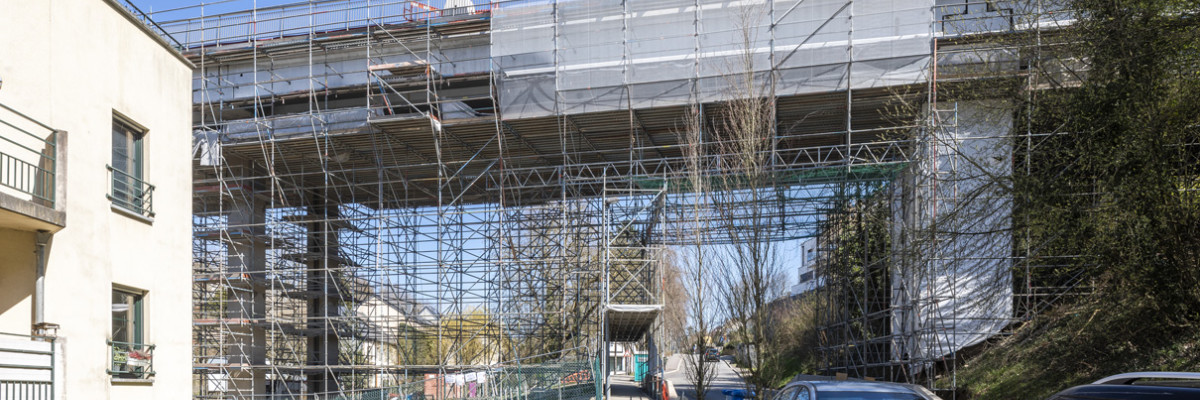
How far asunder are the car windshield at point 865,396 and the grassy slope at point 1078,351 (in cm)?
652

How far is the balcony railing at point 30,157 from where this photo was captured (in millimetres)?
9327

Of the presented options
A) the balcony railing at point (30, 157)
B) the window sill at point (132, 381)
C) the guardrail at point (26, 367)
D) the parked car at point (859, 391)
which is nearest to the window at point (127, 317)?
the window sill at point (132, 381)

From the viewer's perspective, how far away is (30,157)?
970 cm

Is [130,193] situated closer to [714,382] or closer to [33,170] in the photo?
[33,170]

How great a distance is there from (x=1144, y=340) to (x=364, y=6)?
1933cm

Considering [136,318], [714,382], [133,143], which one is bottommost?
[714,382]

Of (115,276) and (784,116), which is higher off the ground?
(784,116)

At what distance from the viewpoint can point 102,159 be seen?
428 inches

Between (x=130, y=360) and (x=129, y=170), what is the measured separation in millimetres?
2464

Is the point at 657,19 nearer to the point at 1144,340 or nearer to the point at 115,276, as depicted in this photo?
the point at 1144,340

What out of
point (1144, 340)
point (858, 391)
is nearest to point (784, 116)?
point (1144, 340)

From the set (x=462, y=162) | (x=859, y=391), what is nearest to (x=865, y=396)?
(x=859, y=391)

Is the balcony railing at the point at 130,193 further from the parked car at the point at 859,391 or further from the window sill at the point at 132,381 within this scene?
the parked car at the point at 859,391

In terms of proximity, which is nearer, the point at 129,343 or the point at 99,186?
the point at 99,186
